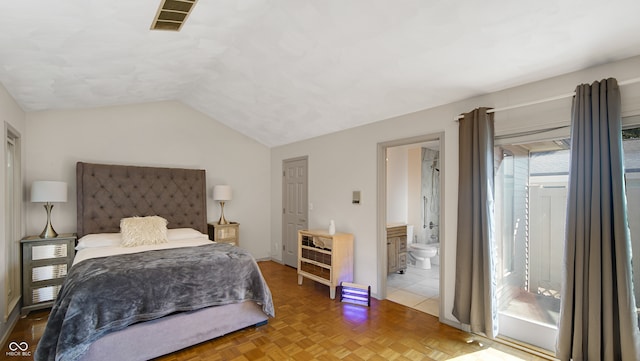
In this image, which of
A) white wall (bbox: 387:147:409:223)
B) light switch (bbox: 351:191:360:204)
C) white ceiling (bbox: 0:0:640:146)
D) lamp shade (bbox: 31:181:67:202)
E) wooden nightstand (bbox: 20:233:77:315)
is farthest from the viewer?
white wall (bbox: 387:147:409:223)

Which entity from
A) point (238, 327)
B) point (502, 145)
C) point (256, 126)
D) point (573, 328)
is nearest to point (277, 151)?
point (256, 126)

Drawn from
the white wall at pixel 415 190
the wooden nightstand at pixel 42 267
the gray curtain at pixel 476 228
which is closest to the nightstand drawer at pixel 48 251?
the wooden nightstand at pixel 42 267

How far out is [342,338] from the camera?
2.72 meters

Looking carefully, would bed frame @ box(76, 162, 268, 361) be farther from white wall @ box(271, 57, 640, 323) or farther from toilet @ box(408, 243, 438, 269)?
toilet @ box(408, 243, 438, 269)

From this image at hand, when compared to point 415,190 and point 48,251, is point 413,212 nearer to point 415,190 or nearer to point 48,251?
point 415,190

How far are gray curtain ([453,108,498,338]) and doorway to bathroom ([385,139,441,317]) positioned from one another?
1.80m

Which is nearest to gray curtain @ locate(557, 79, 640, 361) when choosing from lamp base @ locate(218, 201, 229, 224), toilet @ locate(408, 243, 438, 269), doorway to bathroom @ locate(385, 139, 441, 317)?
doorway to bathroom @ locate(385, 139, 441, 317)

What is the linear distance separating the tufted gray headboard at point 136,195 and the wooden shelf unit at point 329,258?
1.88m

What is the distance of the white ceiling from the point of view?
188 cm

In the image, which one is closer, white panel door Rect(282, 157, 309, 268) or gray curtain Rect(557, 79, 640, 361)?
gray curtain Rect(557, 79, 640, 361)

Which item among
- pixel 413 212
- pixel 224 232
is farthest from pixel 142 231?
pixel 413 212

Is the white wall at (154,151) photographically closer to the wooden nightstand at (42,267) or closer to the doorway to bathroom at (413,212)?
the wooden nightstand at (42,267)

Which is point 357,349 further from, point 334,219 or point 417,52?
point 417,52

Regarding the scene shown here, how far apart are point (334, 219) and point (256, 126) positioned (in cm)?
213
